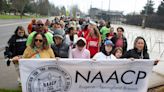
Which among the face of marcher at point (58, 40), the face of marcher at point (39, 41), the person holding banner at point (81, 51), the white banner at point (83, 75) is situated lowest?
the white banner at point (83, 75)

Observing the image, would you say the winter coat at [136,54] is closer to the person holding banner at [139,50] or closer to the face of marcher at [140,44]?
Answer: the person holding banner at [139,50]

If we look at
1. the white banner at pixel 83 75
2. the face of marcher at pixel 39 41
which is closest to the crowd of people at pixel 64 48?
the face of marcher at pixel 39 41

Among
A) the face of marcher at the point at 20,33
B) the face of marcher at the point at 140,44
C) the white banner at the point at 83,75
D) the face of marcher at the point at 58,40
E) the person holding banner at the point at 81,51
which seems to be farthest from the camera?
the face of marcher at the point at 20,33

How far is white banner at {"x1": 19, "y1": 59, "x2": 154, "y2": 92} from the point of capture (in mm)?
5835

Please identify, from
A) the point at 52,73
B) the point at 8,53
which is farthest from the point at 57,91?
the point at 8,53

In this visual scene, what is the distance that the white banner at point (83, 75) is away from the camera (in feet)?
19.1

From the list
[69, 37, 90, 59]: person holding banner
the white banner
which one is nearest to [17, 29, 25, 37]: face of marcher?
[69, 37, 90, 59]: person holding banner

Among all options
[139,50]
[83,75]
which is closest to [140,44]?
[139,50]

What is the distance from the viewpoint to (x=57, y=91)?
5910 millimetres

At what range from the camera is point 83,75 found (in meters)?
6.09

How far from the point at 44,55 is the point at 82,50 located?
1.11 meters

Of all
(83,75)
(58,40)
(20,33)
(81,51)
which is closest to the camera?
(83,75)

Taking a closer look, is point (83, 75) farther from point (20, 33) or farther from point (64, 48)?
point (20, 33)

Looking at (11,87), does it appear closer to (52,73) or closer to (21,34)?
(21,34)
